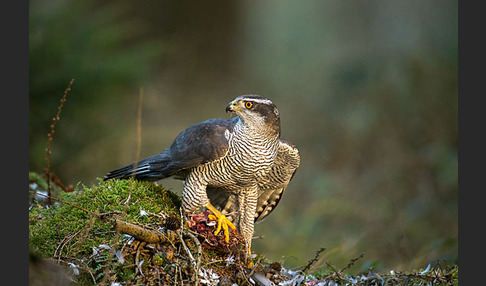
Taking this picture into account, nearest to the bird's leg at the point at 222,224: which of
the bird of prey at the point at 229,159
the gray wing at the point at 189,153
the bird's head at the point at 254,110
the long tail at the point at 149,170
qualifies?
the bird of prey at the point at 229,159

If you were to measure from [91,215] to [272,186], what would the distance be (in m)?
1.91

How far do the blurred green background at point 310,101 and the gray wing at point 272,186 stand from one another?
1090 mm

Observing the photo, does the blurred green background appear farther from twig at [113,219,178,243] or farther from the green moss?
twig at [113,219,178,243]

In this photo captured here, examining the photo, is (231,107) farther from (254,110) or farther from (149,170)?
(149,170)

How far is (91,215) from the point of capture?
399 cm

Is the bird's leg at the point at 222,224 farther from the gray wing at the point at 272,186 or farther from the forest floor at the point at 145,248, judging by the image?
the gray wing at the point at 272,186

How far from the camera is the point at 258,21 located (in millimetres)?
14297

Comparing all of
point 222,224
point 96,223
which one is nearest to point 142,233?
point 96,223

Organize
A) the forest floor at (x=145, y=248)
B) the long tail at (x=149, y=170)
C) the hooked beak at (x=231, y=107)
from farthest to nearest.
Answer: the long tail at (x=149, y=170)
the hooked beak at (x=231, y=107)
the forest floor at (x=145, y=248)

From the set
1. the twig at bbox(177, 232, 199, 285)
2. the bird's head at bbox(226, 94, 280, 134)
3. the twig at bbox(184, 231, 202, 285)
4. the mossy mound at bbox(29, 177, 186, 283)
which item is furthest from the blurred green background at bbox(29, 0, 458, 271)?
the twig at bbox(177, 232, 199, 285)

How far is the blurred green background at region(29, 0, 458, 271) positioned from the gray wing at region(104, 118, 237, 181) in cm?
217

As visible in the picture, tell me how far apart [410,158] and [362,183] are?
3.96 feet

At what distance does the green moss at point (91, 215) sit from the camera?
3.70 metres

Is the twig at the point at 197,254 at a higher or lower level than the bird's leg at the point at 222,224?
lower
